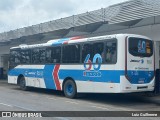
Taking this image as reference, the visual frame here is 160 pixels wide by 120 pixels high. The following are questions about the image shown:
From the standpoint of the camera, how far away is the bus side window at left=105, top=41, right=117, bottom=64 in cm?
1427

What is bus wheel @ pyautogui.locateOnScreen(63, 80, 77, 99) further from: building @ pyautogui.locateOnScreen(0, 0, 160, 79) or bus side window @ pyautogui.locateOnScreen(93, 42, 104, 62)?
building @ pyautogui.locateOnScreen(0, 0, 160, 79)

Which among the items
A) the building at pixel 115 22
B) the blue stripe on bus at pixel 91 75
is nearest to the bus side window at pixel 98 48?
the blue stripe on bus at pixel 91 75

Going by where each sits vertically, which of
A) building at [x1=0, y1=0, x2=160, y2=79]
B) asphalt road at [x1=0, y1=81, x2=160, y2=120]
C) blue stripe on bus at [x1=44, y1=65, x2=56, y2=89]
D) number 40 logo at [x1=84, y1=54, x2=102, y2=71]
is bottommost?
asphalt road at [x1=0, y1=81, x2=160, y2=120]

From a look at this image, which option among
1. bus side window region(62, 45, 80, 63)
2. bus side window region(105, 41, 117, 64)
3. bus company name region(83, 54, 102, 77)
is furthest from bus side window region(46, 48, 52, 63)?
bus side window region(105, 41, 117, 64)

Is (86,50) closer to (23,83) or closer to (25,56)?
(25,56)

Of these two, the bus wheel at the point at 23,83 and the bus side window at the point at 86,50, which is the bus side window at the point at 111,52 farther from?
the bus wheel at the point at 23,83

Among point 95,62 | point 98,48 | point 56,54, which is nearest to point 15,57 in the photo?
point 56,54

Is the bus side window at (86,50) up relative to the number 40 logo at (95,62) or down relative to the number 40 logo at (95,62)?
up

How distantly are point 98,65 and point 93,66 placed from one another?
371 mm

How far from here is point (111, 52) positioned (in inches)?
570

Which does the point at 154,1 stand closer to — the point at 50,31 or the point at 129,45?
the point at 129,45

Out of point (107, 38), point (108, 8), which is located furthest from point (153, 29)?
point (107, 38)

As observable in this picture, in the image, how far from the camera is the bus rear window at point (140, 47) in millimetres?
14359

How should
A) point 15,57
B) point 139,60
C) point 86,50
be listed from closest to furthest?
1. point 139,60
2. point 86,50
3. point 15,57
